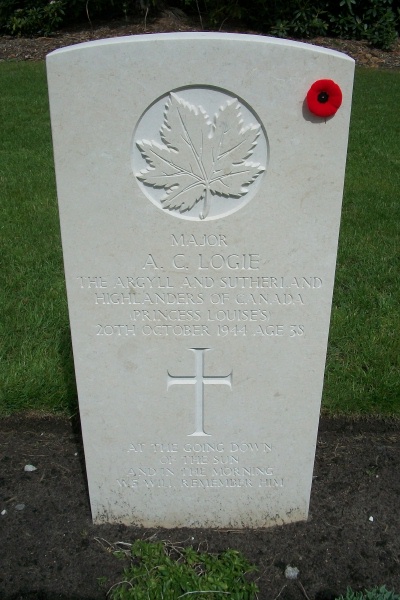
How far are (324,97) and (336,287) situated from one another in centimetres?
267

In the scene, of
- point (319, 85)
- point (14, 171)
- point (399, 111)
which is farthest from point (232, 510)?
point (399, 111)

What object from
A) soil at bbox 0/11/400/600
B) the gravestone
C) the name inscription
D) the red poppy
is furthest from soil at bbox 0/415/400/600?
the red poppy

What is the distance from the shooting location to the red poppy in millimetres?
1899

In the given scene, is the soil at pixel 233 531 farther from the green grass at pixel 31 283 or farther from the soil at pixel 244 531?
the green grass at pixel 31 283

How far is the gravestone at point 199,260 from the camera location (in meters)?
1.92

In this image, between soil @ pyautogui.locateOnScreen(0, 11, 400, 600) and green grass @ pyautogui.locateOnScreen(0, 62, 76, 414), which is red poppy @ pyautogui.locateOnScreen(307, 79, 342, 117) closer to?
soil @ pyautogui.locateOnScreen(0, 11, 400, 600)

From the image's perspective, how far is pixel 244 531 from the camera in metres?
2.75

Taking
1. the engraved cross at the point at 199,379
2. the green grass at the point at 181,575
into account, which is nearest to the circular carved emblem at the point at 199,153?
the engraved cross at the point at 199,379

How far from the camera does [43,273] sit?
15.1ft

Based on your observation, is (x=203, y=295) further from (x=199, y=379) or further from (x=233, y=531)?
(x=233, y=531)

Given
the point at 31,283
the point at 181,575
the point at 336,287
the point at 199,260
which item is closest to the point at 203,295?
the point at 199,260

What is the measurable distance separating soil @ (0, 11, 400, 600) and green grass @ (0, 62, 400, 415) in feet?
0.63

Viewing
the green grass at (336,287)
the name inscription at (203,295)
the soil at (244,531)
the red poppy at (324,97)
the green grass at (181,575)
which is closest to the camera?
the red poppy at (324,97)

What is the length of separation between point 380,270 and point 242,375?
8.44 ft
